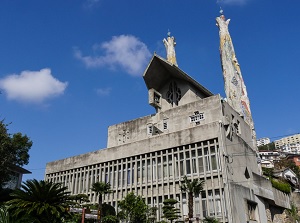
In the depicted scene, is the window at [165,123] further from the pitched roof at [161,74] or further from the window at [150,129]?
the pitched roof at [161,74]

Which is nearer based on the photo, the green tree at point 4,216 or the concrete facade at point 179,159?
the green tree at point 4,216

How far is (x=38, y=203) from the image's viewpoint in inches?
819

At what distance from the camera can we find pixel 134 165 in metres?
35.3

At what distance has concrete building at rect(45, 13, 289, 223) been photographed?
29.6 m

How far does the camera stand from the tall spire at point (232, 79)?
54419mm

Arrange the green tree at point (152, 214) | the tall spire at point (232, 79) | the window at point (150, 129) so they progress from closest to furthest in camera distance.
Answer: the green tree at point (152, 214) → the window at point (150, 129) → the tall spire at point (232, 79)

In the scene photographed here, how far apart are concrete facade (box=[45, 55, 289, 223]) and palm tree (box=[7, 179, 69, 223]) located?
12671 millimetres

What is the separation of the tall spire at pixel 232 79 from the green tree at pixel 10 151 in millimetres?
34611

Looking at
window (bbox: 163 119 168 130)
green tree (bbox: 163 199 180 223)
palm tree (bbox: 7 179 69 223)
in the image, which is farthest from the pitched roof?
palm tree (bbox: 7 179 69 223)

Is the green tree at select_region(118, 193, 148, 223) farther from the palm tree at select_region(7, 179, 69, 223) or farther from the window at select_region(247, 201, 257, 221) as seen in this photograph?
the window at select_region(247, 201, 257, 221)

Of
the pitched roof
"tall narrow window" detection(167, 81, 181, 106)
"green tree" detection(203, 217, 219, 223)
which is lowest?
"green tree" detection(203, 217, 219, 223)

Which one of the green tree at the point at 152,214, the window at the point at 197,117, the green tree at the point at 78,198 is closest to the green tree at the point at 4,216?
the green tree at the point at 78,198

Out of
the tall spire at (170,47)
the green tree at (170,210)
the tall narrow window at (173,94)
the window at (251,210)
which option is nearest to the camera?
the green tree at (170,210)

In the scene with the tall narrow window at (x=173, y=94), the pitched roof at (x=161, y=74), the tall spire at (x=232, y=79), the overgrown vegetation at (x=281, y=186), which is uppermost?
the tall spire at (x=232, y=79)
